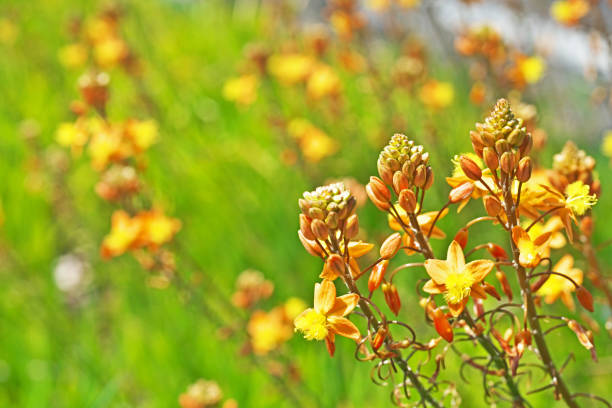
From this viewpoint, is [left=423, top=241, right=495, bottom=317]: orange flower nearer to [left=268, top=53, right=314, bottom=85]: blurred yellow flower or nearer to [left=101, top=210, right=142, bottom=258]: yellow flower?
[left=101, top=210, right=142, bottom=258]: yellow flower

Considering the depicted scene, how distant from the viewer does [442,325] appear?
1.11 metres

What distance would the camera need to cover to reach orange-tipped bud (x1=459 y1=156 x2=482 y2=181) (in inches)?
42.4

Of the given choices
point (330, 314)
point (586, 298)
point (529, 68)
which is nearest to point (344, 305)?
point (330, 314)

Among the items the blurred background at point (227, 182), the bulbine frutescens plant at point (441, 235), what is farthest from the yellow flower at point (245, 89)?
the bulbine frutescens plant at point (441, 235)

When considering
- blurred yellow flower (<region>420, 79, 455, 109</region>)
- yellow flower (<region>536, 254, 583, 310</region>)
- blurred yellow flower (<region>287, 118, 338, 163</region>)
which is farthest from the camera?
blurred yellow flower (<region>420, 79, 455, 109</region>)

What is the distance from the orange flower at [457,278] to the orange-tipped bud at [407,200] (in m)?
0.09

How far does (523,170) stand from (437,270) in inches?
8.3

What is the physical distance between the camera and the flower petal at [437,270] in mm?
1087

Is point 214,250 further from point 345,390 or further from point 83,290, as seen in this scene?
point 345,390

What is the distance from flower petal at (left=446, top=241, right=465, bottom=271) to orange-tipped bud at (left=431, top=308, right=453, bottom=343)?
0.26ft

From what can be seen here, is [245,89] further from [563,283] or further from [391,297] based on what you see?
[391,297]

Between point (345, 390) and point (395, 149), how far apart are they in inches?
67.9

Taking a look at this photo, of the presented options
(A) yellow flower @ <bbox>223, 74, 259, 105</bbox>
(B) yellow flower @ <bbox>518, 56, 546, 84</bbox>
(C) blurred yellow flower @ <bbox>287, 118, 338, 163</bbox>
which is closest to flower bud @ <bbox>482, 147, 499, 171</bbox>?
(B) yellow flower @ <bbox>518, 56, 546, 84</bbox>

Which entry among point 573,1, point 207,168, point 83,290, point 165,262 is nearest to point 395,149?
point 165,262
